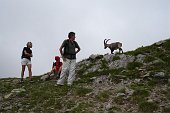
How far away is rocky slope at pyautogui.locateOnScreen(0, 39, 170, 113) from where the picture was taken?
41.0 feet

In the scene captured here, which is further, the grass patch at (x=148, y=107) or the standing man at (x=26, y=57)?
the standing man at (x=26, y=57)

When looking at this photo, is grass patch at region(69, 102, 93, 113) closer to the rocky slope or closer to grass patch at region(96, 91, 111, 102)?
the rocky slope

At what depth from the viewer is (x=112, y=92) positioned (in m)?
14.2

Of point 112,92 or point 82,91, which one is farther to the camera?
point 82,91

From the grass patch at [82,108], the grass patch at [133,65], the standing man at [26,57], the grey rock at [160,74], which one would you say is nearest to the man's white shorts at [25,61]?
the standing man at [26,57]

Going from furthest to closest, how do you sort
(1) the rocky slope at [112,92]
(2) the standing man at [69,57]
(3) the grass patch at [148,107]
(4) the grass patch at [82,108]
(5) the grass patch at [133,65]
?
(5) the grass patch at [133,65]
(2) the standing man at [69,57]
(1) the rocky slope at [112,92]
(4) the grass patch at [82,108]
(3) the grass patch at [148,107]

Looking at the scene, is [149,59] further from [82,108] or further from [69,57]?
[82,108]

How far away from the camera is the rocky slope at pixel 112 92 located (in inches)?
492

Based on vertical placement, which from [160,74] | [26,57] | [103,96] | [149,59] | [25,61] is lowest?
[103,96]

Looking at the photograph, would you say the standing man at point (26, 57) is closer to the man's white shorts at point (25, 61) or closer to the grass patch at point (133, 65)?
the man's white shorts at point (25, 61)

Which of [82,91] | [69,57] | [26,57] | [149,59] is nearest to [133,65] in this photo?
[149,59]

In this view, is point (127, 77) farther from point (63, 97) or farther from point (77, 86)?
point (63, 97)

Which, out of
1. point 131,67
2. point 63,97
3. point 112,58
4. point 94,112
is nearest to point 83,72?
point 112,58

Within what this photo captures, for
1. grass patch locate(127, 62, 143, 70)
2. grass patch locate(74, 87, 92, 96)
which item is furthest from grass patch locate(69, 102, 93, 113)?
grass patch locate(127, 62, 143, 70)
